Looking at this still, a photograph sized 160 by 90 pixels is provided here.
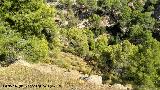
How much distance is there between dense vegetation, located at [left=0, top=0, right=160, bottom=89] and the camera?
61531 millimetres

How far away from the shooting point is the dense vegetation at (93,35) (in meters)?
61.5

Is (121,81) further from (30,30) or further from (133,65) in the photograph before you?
(30,30)

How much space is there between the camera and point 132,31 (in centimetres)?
14188

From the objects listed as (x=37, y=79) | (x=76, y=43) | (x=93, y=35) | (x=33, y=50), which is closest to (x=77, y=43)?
(x=76, y=43)

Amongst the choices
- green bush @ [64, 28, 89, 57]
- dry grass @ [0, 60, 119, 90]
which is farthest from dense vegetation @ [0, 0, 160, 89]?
dry grass @ [0, 60, 119, 90]

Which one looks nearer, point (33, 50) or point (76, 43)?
point (33, 50)

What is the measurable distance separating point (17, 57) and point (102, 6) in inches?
3867

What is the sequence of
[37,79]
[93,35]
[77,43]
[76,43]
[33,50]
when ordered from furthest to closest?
[93,35] → [76,43] → [77,43] → [33,50] → [37,79]

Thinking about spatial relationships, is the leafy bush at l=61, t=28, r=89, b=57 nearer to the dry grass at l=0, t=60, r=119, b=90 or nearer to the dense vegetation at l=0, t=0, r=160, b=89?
the dense vegetation at l=0, t=0, r=160, b=89

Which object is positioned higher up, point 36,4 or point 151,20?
point 36,4

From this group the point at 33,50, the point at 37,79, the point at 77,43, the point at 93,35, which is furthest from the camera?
the point at 93,35

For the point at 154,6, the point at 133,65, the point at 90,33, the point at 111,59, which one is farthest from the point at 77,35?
the point at 154,6

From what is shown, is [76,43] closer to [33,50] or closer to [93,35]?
[93,35]

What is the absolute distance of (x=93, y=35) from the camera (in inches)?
5359
